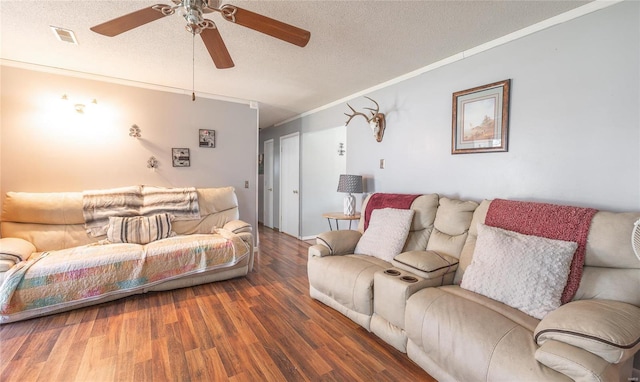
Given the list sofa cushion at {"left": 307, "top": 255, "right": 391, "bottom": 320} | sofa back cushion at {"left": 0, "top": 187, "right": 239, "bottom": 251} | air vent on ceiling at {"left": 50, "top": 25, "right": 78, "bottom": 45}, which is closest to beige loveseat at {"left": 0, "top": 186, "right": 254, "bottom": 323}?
sofa back cushion at {"left": 0, "top": 187, "right": 239, "bottom": 251}

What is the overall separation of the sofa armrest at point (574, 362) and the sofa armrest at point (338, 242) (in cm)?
163

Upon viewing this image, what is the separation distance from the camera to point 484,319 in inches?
55.7

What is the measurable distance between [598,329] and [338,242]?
5.85ft

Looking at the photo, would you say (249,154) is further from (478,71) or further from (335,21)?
(478,71)

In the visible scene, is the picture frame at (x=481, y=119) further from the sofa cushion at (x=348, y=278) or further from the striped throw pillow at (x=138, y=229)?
the striped throw pillow at (x=138, y=229)

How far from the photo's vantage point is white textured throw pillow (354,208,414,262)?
94.5 inches

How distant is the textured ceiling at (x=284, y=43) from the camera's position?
186cm

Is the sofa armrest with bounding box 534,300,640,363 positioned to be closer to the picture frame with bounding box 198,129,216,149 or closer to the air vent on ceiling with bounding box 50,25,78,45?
the air vent on ceiling with bounding box 50,25,78,45

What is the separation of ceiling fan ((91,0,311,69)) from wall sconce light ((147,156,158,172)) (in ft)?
6.81

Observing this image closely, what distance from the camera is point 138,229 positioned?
117 inches

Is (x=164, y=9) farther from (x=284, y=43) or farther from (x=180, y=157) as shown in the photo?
(x=180, y=157)

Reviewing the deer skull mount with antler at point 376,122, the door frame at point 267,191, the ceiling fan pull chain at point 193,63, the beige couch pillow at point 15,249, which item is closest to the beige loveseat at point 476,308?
the deer skull mount with antler at point 376,122

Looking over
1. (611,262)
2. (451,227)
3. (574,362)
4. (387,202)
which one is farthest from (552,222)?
(387,202)

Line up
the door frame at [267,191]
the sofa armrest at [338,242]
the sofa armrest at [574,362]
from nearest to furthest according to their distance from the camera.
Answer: the sofa armrest at [574,362], the sofa armrest at [338,242], the door frame at [267,191]
